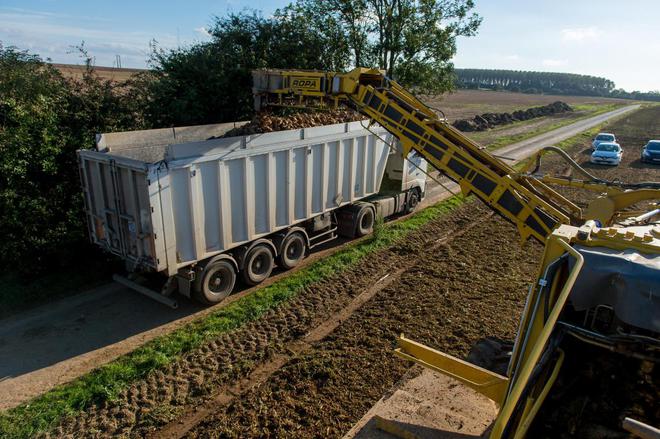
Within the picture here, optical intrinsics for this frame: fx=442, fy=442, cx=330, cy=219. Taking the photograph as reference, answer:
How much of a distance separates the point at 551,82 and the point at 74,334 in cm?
16209

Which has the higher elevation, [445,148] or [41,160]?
[445,148]

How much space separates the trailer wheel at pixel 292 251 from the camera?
32.0ft

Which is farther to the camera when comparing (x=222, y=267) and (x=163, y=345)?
(x=222, y=267)

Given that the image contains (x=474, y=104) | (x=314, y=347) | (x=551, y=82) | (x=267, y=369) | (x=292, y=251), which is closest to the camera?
(x=267, y=369)

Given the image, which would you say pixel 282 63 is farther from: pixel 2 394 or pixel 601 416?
pixel 601 416

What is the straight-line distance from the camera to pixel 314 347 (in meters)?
6.99

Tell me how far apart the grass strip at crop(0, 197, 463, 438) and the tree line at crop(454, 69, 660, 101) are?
138 metres

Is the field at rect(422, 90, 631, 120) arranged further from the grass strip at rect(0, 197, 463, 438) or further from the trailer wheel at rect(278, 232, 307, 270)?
the grass strip at rect(0, 197, 463, 438)

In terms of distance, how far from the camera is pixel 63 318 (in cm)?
802

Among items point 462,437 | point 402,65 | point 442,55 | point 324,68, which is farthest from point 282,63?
point 462,437

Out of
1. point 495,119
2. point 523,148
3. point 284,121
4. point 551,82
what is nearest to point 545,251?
point 284,121

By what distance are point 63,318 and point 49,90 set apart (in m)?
5.09

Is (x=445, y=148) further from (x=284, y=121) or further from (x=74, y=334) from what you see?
(x=74, y=334)

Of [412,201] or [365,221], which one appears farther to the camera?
[412,201]
